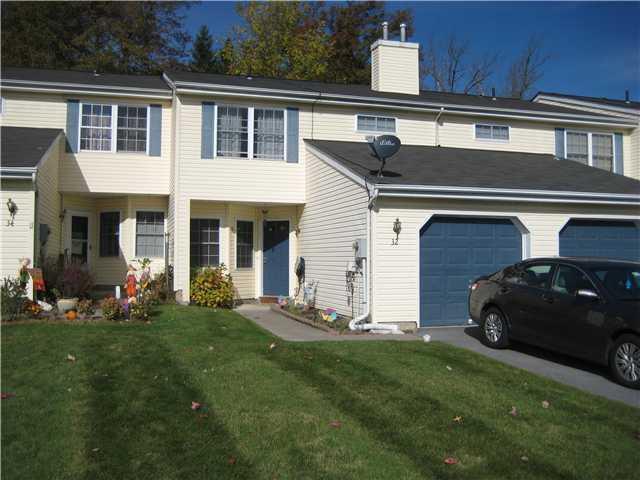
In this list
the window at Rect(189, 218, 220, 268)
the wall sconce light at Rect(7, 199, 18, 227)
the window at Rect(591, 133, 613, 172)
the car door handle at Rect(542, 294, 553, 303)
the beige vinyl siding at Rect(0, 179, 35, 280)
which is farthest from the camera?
the window at Rect(591, 133, 613, 172)

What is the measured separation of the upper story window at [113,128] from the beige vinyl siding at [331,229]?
4.94 m

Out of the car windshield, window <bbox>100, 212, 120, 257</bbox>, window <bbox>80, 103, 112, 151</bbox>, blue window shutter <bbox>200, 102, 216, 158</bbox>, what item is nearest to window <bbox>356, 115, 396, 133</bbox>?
blue window shutter <bbox>200, 102, 216, 158</bbox>

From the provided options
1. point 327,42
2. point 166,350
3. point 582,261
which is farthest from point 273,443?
point 327,42

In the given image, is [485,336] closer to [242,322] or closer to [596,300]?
[596,300]

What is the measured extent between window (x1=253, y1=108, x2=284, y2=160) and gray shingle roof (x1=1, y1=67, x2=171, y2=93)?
2845mm

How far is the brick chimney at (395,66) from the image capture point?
1895 centimetres

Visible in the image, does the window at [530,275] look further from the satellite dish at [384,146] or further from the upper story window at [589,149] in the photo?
the upper story window at [589,149]

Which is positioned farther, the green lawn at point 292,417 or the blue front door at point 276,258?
the blue front door at point 276,258

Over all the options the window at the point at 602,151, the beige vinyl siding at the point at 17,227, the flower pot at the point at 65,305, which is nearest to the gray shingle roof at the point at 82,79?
the beige vinyl siding at the point at 17,227

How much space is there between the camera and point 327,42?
3259cm

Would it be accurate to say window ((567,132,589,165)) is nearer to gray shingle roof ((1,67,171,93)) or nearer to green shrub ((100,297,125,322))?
gray shingle roof ((1,67,171,93))

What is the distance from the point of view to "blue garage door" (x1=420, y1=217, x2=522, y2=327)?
12.0 meters

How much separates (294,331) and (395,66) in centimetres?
1125

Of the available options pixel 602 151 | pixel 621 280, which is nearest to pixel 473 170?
pixel 621 280
